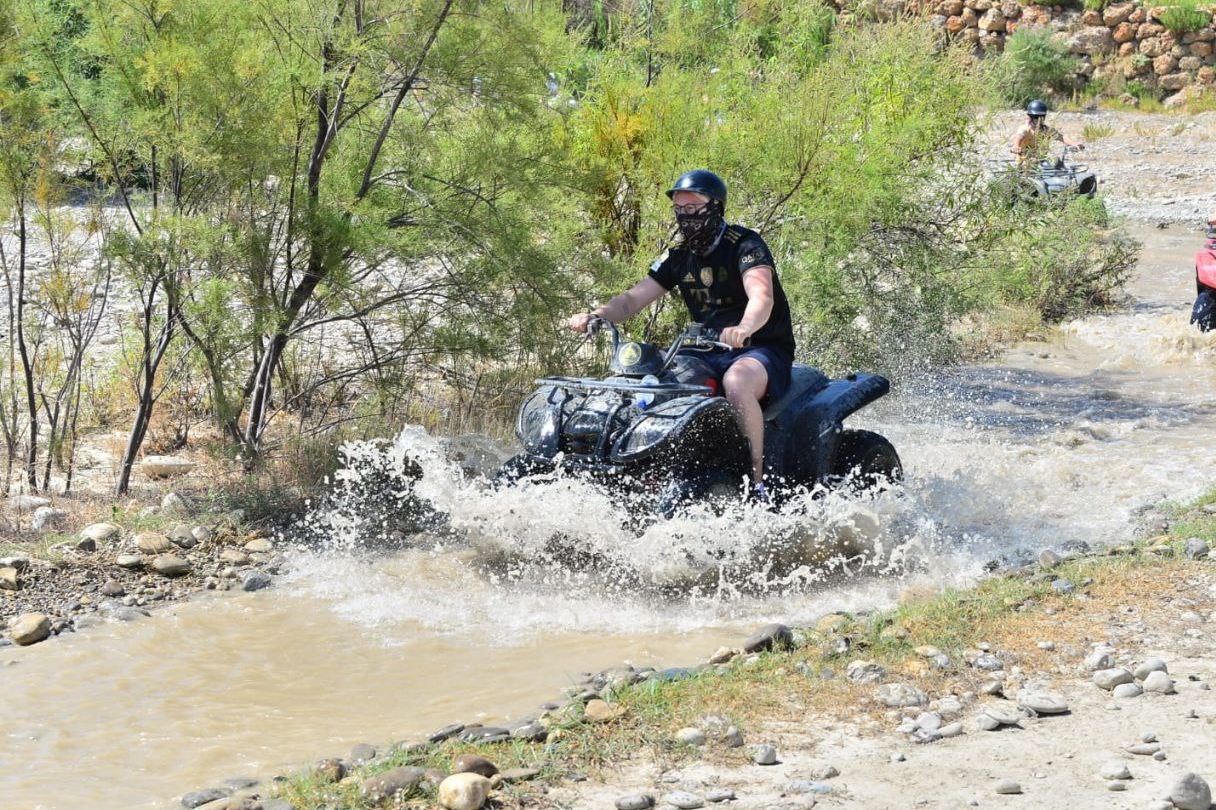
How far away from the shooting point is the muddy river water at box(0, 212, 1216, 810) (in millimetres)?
5656

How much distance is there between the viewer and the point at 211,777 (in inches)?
207

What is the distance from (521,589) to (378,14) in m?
3.91

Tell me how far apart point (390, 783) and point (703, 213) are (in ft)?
13.3

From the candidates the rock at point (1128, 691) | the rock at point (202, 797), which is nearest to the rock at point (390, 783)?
the rock at point (202, 797)

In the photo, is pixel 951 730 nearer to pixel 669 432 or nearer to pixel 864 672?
pixel 864 672

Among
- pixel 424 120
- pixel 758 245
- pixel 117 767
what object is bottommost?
pixel 117 767

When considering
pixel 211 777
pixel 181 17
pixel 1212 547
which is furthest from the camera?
pixel 181 17

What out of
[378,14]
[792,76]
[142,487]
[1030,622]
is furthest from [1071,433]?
[142,487]

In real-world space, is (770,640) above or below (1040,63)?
below

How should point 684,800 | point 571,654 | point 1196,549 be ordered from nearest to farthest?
1. point 684,800
2. point 571,654
3. point 1196,549

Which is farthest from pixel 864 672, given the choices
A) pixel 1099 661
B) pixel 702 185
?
pixel 702 185

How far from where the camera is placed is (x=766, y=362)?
25.3 ft

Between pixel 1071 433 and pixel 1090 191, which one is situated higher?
pixel 1090 191

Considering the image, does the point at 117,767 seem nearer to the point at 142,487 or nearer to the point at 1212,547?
the point at 142,487
